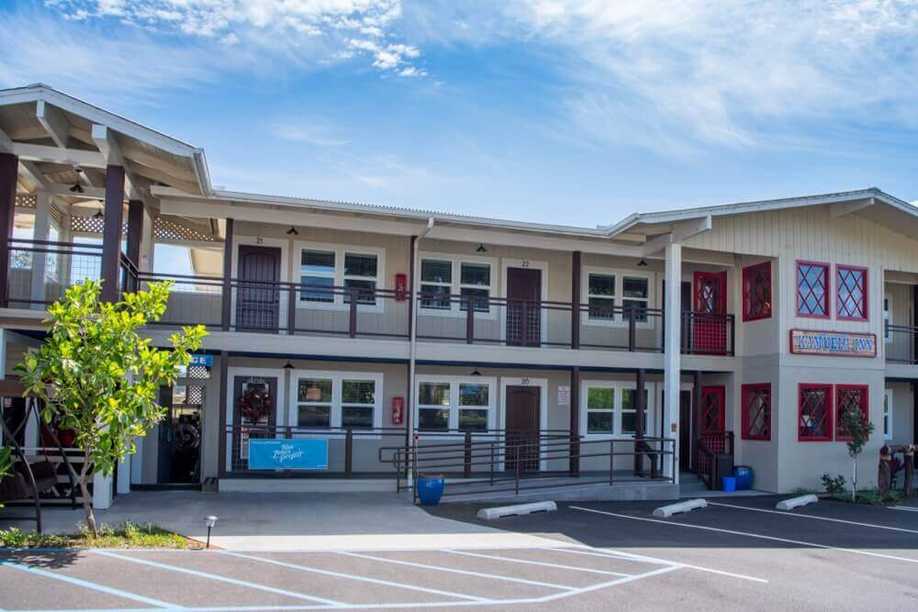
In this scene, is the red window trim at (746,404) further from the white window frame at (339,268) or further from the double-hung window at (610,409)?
the white window frame at (339,268)

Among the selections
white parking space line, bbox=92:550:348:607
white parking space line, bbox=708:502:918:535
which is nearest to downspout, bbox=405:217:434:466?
white parking space line, bbox=708:502:918:535

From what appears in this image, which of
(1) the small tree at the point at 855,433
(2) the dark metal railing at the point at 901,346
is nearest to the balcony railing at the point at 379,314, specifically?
(1) the small tree at the point at 855,433

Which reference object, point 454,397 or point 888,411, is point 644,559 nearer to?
point 454,397

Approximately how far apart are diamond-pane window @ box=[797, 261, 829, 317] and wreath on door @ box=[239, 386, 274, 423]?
11393 millimetres

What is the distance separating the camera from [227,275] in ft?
55.2

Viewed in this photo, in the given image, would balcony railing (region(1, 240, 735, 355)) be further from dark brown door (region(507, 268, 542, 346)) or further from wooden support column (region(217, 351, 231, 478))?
wooden support column (region(217, 351, 231, 478))

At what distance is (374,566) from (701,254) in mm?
12030

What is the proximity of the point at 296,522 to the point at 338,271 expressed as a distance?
22.6ft

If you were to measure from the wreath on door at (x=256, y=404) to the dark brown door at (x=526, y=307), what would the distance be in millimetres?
5306

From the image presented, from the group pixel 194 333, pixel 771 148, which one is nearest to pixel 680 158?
pixel 771 148

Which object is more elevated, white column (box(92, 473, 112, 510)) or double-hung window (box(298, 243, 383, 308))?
double-hung window (box(298, 243, 383, 308))

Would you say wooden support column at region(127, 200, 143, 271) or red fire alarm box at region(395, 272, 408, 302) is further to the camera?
red fire alarm box at region(395, 272, 408, 302)

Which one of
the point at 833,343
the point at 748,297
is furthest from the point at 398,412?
the point at 833,343

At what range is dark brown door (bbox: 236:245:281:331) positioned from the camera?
17.8 meters
